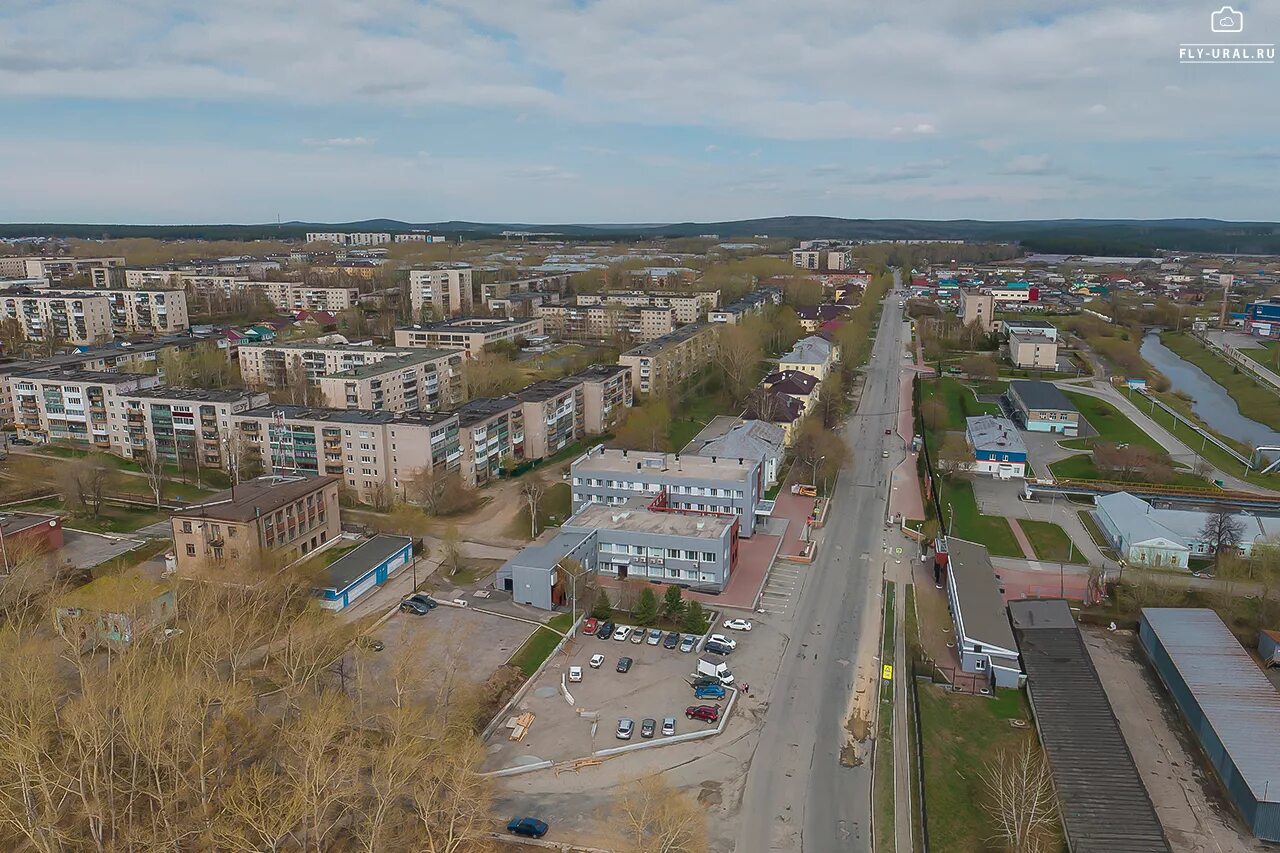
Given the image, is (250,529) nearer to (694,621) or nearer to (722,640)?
(694,621)

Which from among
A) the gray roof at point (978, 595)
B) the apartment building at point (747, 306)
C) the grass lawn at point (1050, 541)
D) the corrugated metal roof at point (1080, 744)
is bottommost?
the grass lawn at point (1050, 541)

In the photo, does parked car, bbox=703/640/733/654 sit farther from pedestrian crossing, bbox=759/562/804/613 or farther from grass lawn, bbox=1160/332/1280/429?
grass lawn, bbox=1160/332/1280/429

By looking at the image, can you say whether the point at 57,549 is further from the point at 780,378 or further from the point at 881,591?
the point at 780,378

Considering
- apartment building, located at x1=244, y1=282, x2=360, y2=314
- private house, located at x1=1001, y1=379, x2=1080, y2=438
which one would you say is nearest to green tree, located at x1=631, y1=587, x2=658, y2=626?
private house, located at x1=1001, y1=379, x2=1080, y2=438

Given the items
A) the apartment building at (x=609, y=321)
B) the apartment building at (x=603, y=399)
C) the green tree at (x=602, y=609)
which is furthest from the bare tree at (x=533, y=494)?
the apartment building at (x=609, y=321)

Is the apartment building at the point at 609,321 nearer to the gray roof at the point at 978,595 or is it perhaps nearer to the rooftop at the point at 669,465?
the rooftop at the point at 669,465

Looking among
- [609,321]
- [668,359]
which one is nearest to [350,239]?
[609,321]

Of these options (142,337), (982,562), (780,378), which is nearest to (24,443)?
(142,337)

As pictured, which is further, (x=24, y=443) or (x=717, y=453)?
(x=24, y=443)
